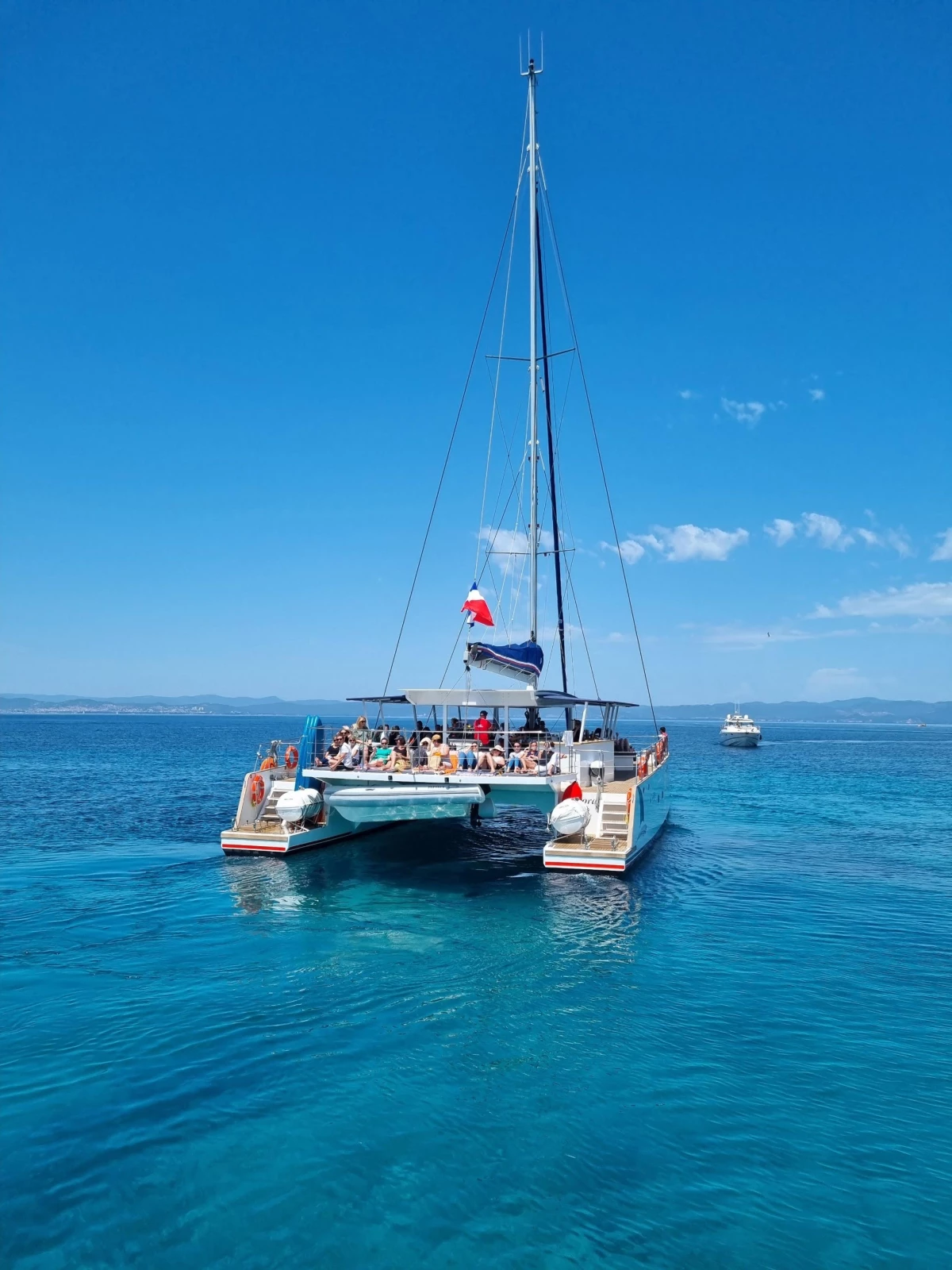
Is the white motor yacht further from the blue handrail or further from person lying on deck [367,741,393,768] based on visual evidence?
person lying on deck [367,741,393,768]

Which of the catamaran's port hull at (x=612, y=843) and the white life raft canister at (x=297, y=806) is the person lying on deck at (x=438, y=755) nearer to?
the catamaran's port hull at (x=612, y=843)

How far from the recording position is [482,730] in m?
17.8

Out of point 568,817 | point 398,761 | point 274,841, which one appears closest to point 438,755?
point 398,761

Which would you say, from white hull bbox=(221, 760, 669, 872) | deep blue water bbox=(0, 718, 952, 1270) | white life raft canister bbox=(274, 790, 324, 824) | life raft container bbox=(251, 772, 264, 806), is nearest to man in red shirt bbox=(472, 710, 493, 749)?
white hull bbox=(221, 760, 669, 872)

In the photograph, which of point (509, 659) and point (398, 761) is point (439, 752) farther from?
point (509, 659)

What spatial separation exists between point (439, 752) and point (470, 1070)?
936cm

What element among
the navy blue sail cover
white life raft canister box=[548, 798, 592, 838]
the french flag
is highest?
the french flag

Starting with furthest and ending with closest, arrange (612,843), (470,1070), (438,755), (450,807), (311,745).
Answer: (311,745) → (438,755) → (612,843) → (450,807) → (470,1070)

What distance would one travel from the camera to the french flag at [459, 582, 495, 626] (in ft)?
58.8

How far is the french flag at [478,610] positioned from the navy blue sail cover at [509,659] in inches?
21.5

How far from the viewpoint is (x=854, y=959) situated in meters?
11.8

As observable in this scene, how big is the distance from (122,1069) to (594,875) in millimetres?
10590

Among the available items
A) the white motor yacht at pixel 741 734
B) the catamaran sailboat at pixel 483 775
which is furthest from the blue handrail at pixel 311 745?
the white motor yacht at pixel 741 734

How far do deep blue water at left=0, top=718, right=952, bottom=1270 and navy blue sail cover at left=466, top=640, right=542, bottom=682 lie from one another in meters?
4.52
